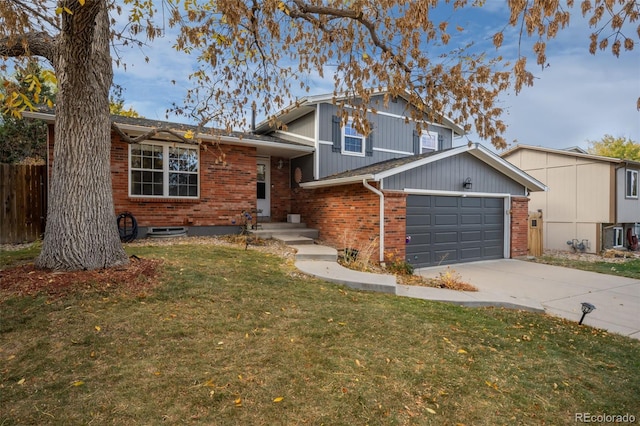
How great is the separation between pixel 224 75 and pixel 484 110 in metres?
4.68

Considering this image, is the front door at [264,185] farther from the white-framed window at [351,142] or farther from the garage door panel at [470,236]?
the garage door panel at [470,236]

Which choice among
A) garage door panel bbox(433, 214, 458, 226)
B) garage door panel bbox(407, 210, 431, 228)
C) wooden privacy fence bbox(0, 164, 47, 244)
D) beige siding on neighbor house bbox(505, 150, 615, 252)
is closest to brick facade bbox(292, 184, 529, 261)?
garage door panel bbox(407, 210, 431, 228)

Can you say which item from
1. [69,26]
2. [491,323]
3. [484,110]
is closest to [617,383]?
[491,323]

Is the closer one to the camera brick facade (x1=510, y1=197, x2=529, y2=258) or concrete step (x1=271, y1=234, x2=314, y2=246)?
concrete step (x1=271, y1=234, x2=314, y2=246)

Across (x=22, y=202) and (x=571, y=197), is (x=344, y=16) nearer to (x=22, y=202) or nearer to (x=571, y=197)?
(x=22, y=202)

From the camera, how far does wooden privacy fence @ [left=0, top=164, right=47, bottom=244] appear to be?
8883 millimetres

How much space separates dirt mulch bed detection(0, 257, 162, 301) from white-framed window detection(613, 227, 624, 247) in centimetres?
1861

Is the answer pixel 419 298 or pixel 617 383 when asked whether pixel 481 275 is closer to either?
pixel 419 298

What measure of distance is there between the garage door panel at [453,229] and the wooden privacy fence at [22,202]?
10377 mm

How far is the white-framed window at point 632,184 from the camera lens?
15.1 meters

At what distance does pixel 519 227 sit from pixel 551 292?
5.39 metres

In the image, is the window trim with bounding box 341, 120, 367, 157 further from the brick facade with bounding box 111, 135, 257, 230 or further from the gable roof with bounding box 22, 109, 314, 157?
the brick facade with bounding box 111, 135, 257, 230

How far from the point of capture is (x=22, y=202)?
29.9 feet

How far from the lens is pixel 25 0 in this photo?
4809 millimetres
